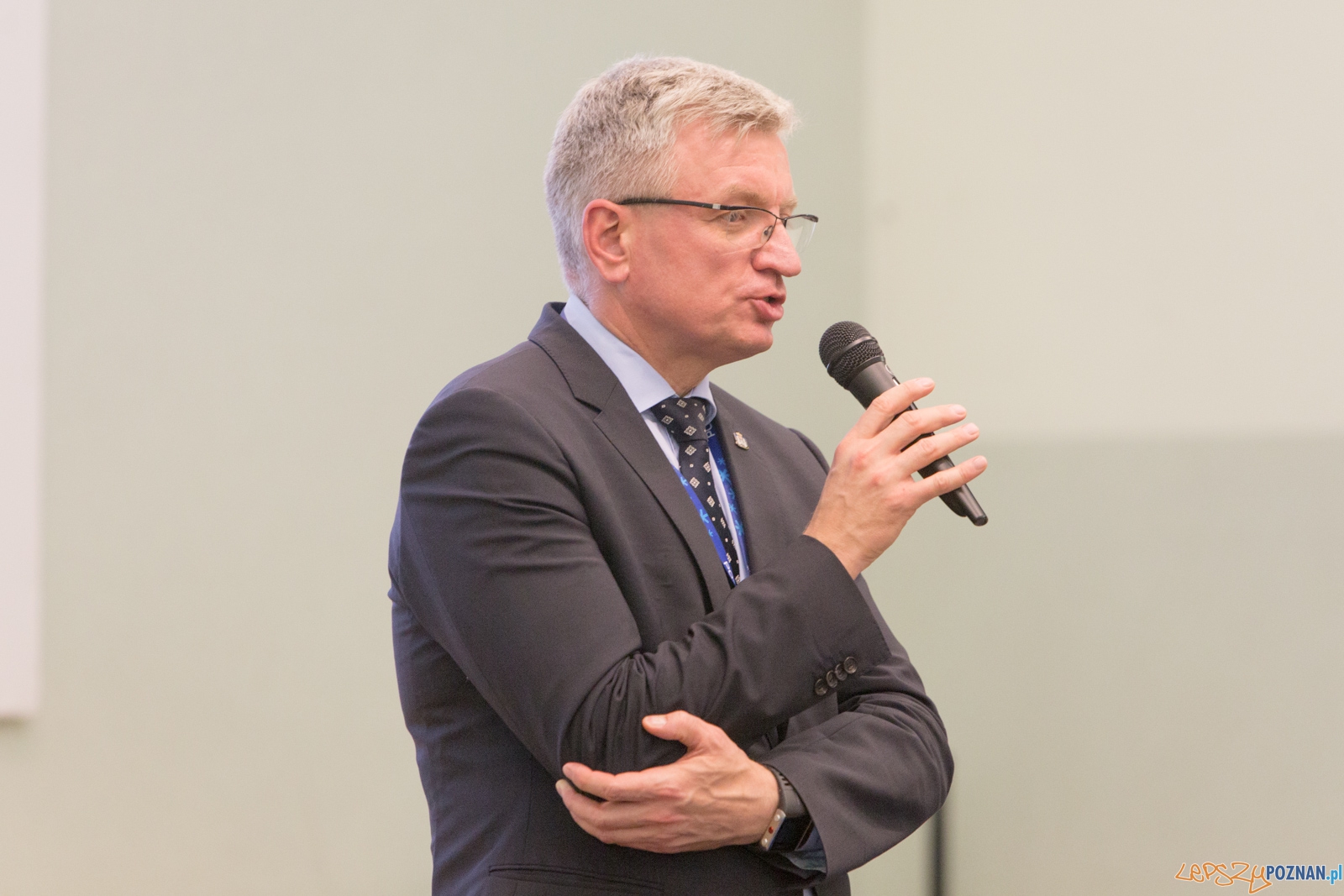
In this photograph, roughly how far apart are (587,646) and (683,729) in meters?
0.13

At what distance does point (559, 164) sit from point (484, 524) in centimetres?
65

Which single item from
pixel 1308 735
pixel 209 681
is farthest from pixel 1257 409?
pixel 209 681

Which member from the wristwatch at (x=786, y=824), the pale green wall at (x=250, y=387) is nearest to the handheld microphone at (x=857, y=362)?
the wristwatch at (x=786, y=824)

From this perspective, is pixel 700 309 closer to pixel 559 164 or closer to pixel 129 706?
→ pixel 559 164

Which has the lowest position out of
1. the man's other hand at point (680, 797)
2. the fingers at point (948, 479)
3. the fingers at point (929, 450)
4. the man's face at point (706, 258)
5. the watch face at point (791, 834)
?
the watch face at point (791, 834)

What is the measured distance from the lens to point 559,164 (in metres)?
1.67

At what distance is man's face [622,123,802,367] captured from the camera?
1538 millimetres

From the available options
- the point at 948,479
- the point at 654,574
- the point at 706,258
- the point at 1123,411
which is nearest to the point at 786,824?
the point at 654,574

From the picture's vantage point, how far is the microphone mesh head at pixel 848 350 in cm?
150

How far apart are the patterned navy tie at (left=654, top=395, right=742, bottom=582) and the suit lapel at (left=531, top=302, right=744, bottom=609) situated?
0.21 ft

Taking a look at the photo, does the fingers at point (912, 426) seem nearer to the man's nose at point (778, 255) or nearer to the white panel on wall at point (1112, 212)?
the man's nose at point (778, 255)

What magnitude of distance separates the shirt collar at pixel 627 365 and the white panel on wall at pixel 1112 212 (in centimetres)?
149

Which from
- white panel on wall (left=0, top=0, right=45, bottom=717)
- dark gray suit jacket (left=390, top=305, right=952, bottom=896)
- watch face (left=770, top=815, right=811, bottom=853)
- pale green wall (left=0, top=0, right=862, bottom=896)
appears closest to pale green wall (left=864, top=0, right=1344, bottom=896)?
pale green wall (left=0, top=0, right=862, bottom=896)

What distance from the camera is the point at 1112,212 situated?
9.16ft
